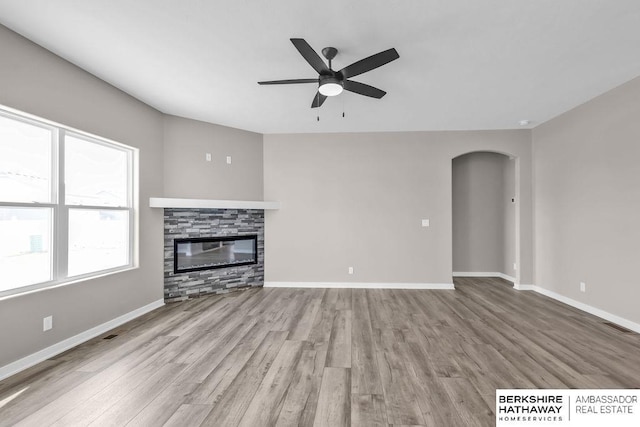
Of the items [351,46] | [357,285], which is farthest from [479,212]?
[351,46]

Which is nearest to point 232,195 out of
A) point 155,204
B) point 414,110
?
point 155,204

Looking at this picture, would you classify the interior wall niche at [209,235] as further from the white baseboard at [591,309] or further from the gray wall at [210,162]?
the white baseboard at [591,309]

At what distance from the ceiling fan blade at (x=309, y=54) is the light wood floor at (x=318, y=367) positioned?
247 centimetres

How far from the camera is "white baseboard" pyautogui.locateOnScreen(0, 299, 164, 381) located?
225 cm

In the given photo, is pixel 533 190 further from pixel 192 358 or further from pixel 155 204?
pixel 155 204

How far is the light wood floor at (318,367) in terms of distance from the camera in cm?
179

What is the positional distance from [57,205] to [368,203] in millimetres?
4187

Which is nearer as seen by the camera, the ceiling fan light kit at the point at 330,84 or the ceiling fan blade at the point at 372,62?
the ceiling fan blade at the point at 372,62

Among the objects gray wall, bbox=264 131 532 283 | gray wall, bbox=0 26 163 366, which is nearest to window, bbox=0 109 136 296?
gray wall, bbox=0 26 163 366

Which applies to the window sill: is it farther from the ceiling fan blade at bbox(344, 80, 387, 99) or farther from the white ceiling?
the ceiling fan blade at bbox(344, 80, 387, 99)

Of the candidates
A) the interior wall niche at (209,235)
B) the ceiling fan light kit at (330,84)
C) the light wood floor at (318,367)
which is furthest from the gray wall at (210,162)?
the ceiling fan light kit at (330,84)

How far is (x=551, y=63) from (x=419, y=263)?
3310 mm

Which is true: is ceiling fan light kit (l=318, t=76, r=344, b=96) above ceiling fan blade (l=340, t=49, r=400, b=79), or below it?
below

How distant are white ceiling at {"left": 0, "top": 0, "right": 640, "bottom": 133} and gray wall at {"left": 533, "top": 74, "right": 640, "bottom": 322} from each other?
35 cm
